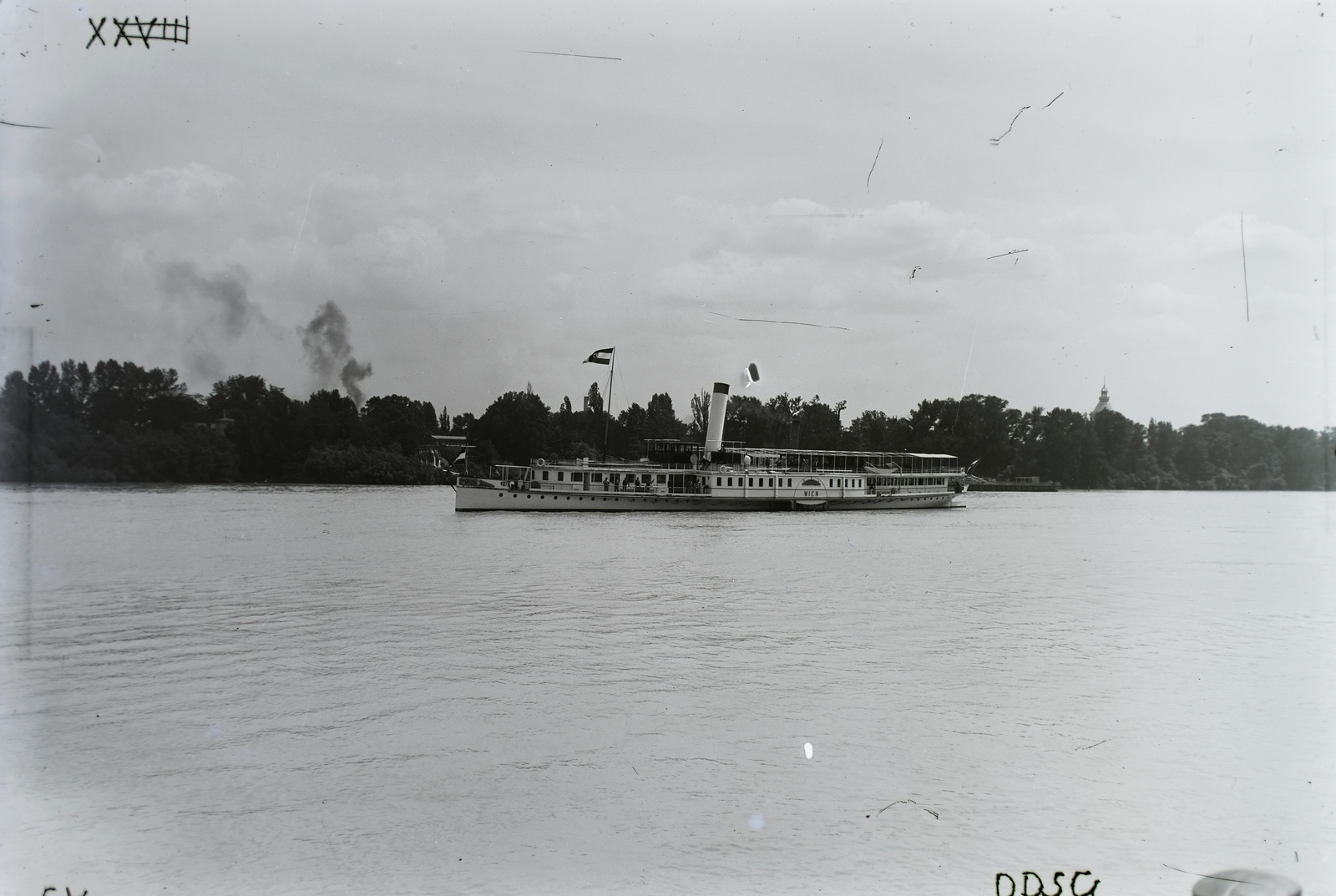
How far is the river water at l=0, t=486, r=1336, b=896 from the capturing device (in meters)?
6.08

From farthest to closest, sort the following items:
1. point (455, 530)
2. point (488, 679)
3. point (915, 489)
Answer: point (915, 489) → point (455, 530) → point (488, 679)

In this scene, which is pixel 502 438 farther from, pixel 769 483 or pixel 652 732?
pixel 652 732

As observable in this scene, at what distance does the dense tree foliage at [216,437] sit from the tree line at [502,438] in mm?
87

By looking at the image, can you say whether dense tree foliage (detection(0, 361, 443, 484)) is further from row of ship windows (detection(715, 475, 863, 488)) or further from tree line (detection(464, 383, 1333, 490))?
row of ship windows (detection(715, 475, 863, 488))

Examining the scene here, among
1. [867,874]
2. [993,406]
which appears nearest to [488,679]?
[867,874]

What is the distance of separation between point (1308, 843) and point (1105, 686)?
4531mm

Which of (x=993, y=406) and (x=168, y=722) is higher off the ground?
(x=993, y=406)

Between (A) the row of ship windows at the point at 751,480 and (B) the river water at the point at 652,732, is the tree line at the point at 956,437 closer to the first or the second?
(A) the row of ship windows at the point at 751,480

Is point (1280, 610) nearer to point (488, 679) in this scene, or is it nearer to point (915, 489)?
point (488, 679)

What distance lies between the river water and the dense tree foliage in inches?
1245

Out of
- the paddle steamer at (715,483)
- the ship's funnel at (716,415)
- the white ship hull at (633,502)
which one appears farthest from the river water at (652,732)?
the ship's funnel at (716,415)

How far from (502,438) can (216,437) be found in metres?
17.8

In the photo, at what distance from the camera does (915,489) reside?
55.9 metres

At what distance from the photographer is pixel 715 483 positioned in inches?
1940
